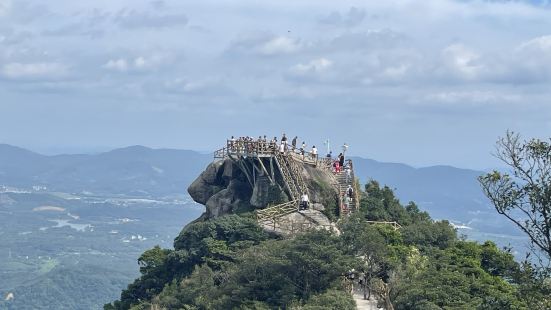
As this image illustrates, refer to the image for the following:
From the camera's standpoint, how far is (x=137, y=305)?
46.2 meters

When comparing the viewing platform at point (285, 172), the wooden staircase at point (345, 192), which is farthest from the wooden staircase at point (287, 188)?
the wooden staircase at point (345, 192)

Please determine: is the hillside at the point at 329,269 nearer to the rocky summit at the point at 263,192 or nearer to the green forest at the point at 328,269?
the green forest at the point at 328,269

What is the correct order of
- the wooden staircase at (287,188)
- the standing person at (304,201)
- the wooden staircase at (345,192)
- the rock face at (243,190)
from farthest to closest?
the rock face at (243,190) < the wooden staircase at (345,192) < the wooden staircase at (287,188) < the standing person at (304,201)

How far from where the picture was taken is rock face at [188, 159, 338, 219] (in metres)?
48.3

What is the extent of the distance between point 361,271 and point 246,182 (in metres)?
14.9

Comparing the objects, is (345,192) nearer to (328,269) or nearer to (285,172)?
(285,172)

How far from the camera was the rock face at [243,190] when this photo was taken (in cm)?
4834

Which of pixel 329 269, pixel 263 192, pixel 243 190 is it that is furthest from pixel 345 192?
pixel 329 269

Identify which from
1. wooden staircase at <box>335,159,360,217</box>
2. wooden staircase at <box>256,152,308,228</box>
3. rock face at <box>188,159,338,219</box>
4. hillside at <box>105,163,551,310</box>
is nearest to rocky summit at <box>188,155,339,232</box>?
rock face at <box>188,159,338,219</box>

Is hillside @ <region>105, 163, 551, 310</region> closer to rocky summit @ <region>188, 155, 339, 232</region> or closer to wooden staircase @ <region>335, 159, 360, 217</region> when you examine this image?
wooden staircase @ <region>335, 159, 360, 217</region>

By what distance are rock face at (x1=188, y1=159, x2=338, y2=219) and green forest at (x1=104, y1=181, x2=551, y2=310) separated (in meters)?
2.07

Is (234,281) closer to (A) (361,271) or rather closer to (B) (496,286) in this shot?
(A) (361,271)

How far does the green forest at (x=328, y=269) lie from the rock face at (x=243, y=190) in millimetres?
2067

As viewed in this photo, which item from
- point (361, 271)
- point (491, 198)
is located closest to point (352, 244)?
point (361, 271)
